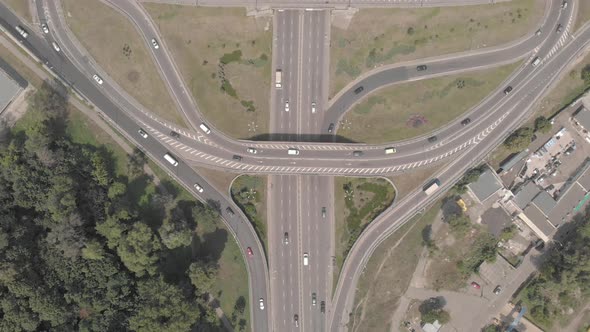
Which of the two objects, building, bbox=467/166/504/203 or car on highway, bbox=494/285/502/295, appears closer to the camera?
building, bbox=467/166/504/203

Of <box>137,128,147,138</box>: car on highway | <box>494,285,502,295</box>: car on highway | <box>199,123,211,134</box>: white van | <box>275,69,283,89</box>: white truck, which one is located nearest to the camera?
<box>137,128,147,138</box>: car on highway

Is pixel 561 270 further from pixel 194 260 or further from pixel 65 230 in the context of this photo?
pixel 65 230

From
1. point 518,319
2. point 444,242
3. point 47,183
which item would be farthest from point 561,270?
point 47,183

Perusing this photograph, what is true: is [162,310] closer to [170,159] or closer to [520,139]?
[170,159]

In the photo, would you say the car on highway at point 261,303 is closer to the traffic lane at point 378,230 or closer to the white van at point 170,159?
the traffic lane at point 378,230

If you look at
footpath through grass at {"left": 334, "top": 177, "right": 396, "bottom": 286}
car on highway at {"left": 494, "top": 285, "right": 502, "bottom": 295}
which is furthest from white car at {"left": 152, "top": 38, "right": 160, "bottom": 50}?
car on highway at {"left": 494, "top": 285, "right": 502, "bottom": 295}

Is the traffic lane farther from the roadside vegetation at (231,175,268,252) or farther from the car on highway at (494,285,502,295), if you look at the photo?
the car on highway at (494,285,502,295)

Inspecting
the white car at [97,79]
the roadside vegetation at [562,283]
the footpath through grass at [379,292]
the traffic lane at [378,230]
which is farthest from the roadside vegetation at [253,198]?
the roadside vegetation at [562,283]
